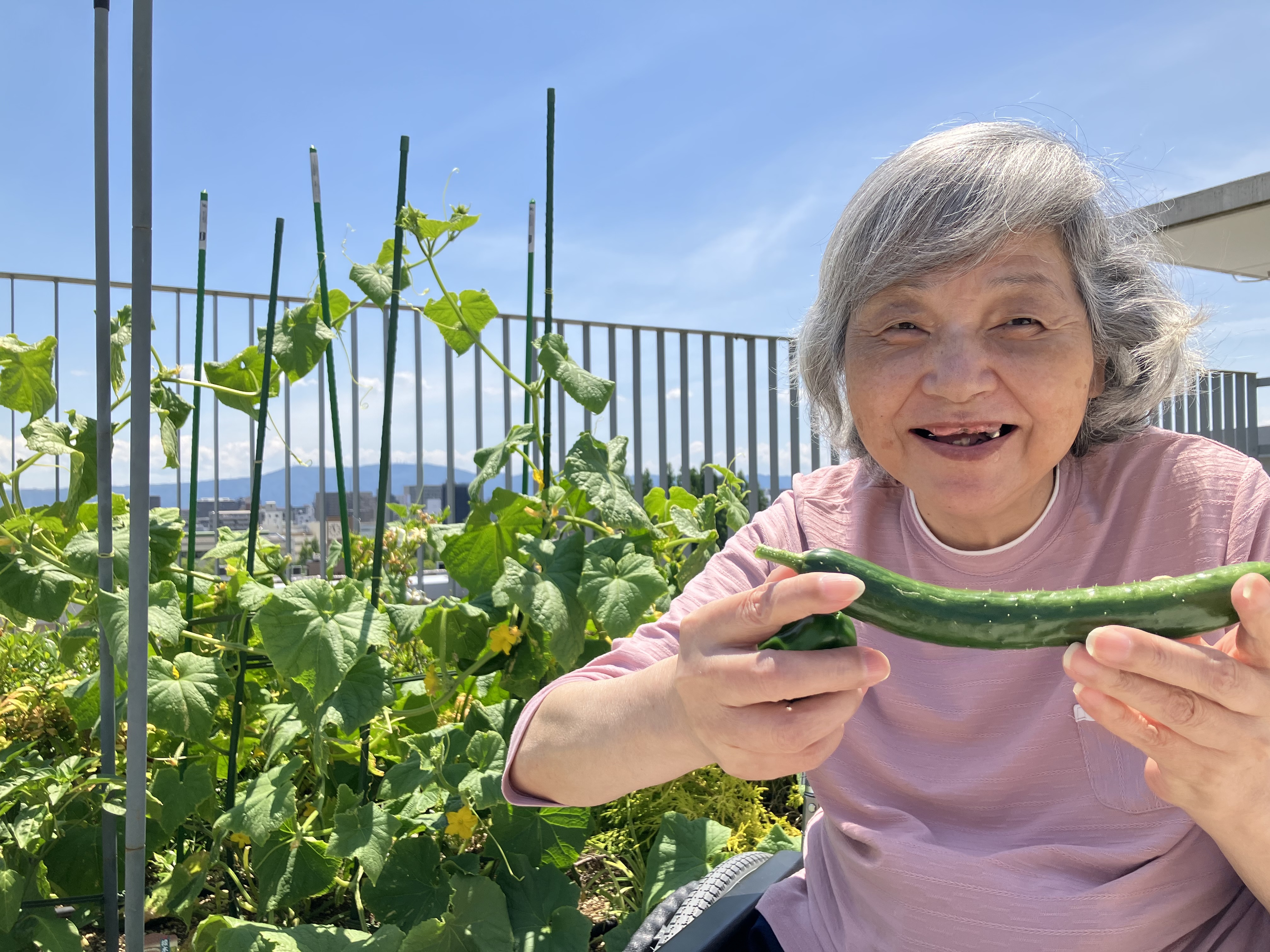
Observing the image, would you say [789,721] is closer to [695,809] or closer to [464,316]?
[464,316]

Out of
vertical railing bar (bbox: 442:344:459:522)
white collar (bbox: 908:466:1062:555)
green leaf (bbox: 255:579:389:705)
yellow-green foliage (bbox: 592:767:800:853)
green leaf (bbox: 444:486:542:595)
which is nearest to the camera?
white collar (bbox: 908:466:1062:555)

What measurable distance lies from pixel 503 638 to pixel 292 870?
73cm

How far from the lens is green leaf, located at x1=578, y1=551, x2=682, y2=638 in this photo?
79.1 inches

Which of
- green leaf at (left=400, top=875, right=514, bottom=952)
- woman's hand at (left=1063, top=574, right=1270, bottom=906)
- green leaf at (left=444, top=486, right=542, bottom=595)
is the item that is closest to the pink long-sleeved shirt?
woman's hand at (left=1063, top=574, right=1270, bottom=906)

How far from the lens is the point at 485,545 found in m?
2.29

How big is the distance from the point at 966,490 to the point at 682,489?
144 cm

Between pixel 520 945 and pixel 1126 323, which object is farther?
pixel 520 945

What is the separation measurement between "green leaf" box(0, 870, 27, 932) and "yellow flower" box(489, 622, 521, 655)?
1.18 metres

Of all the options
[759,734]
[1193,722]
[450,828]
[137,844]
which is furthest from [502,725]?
[1193,722]

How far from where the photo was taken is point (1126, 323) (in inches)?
61.0

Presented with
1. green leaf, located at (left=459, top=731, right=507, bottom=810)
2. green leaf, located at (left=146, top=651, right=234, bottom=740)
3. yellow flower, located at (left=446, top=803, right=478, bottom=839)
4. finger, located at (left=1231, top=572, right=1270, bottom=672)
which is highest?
finger, located at (left=1231, top=572, right=1270, bottom=672)

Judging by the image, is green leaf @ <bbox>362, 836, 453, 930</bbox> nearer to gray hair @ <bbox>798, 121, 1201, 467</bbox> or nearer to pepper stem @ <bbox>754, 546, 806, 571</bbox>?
pepper stem @ <bbox>754, 546, 806, 571</bbox>

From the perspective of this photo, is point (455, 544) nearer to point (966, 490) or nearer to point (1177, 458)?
point (966, 490)

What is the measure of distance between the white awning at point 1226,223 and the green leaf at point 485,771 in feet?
20.6
